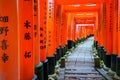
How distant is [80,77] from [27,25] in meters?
7.08

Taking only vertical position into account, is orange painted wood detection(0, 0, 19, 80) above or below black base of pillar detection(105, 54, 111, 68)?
above

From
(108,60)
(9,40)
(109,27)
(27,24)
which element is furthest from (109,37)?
(9,40)

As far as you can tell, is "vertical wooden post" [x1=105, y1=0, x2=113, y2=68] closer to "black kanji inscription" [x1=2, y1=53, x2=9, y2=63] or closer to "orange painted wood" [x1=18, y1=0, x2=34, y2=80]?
"orange painted wood" [x1=18, y1=0, x2=34, y2=80]

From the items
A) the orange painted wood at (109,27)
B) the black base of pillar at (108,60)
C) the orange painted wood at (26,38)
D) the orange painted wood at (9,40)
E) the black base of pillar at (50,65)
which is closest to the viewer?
the orange painted wood at (9,40)

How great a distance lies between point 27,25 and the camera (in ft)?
24.9

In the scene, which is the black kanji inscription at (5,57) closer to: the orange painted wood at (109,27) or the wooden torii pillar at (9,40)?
the wooden torii pillar at (9,40)

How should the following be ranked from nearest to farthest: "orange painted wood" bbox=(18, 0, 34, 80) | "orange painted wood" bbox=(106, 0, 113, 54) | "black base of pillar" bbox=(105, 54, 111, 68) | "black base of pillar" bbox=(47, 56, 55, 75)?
"orange painted wood" bbox=(18, 0, 34, 80) → "black base of pillar" bbox=(47, 56, 55, 75) → "orange painted wood" bbox=(106, 0, 113, 54) → "black base of pillar" bbox=(105, 54, 111, 68)

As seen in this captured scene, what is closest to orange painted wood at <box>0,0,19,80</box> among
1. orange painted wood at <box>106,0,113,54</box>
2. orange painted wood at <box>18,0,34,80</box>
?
orange painted wood at <box>18,0,34,80</box>

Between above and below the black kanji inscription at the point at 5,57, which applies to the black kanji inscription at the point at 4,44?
above

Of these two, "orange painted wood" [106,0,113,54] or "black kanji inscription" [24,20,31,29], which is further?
"orange painted wood" [106,0,113,54]

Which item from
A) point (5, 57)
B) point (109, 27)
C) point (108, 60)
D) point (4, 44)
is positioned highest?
point (109, 27)

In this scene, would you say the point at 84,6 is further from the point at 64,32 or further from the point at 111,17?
the point at 111,17

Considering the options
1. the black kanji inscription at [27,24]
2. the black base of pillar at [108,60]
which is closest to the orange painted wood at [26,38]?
the black kanji inscription at [27,24]

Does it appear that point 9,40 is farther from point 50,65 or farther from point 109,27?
point 109,27
